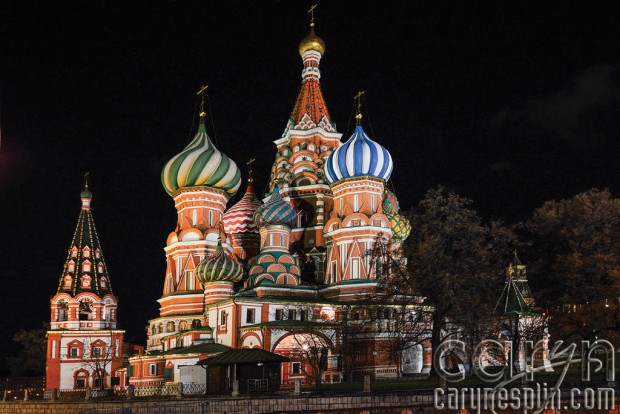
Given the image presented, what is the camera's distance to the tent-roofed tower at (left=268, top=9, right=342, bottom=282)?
47.2 metres

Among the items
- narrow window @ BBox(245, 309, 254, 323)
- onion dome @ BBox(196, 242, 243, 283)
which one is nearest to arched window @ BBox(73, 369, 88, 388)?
onion dome @ BBox(196, 242, 243, 283)

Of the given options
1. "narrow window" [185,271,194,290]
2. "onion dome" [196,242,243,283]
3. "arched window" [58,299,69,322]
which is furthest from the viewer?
"arched window" [58,299,69,322]

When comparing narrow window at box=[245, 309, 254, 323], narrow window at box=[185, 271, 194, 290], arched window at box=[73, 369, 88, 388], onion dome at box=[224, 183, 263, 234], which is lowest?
arched window at box=[73, 369, 88, 388]

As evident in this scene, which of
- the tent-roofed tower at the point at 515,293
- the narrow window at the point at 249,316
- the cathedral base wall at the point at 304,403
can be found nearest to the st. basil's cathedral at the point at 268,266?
the narrow window at the point at 249,316

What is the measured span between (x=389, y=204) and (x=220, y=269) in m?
11.3

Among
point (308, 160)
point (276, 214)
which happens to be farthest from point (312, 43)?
Answer: point (276, 214)

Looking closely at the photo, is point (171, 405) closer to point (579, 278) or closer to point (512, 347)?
point (512, 347)

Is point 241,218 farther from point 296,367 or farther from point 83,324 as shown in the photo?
point 296,367

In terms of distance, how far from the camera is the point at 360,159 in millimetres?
43688

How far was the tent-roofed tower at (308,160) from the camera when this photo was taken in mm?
47219

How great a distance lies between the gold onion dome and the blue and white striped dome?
10.4 meters

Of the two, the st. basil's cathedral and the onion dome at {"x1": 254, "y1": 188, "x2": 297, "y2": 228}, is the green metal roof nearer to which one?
the st. basil's cathedral

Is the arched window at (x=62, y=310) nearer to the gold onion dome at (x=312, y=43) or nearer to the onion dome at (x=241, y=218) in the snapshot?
the onion dome at (x=241, y=218)

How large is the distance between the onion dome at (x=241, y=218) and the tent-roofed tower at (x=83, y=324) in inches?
347
